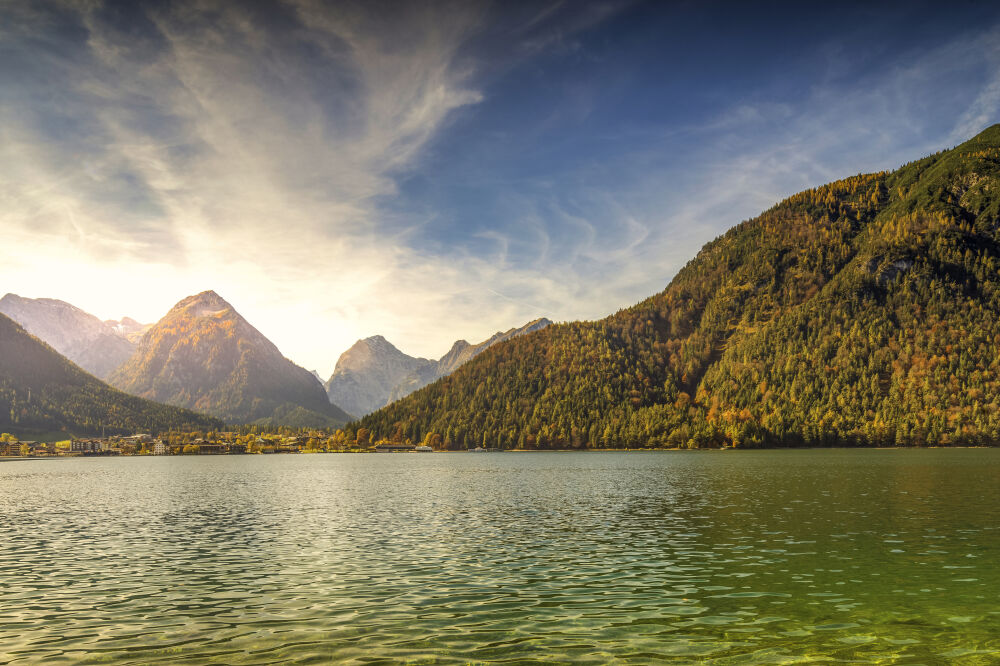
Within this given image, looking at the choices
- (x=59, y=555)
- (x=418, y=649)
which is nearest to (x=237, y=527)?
(x=59, y=555)

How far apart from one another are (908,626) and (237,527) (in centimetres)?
5610

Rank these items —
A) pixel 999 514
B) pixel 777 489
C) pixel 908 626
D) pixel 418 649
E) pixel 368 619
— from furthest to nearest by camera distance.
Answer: pixel 777 489
pixel 999 514
pixel 368 619
pixel 908 626
pixel 418 649

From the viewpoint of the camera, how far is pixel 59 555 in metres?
47.0

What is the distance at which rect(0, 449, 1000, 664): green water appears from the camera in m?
24.4

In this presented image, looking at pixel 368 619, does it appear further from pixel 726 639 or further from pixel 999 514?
pixel 999 514

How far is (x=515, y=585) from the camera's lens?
35.3 meters

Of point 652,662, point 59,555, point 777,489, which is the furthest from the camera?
point 777,489

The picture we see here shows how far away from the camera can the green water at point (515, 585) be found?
24406mm

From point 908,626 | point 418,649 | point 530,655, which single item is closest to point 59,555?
point 418,649

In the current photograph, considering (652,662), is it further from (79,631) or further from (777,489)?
(777,489)

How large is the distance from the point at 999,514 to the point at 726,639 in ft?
178

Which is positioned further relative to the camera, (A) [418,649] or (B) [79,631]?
(B) [79,631]

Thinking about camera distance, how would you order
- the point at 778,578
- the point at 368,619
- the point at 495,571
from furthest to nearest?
the point at 495,571 < the point at 778,578 < the point at 368,619

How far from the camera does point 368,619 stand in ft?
94.2
